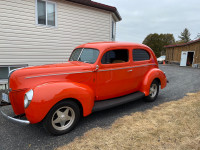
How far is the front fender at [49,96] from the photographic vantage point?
263 cm

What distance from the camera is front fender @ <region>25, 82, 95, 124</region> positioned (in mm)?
2631

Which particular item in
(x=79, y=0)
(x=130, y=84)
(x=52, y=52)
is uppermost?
(x=79, y=0)

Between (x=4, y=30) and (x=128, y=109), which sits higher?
(x=4, y=30)

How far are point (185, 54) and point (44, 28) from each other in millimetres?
20975

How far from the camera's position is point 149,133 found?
3.06 meters

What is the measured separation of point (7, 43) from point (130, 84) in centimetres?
594

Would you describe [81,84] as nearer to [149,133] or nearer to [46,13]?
[149,133]

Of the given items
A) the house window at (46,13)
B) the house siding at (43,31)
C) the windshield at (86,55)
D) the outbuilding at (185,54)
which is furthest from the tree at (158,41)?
the windshield at (86,55)

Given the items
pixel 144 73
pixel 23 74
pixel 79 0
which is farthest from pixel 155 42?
pixel 23 74

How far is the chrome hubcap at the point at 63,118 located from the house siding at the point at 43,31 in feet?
16.9

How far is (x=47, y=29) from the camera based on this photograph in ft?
24.9

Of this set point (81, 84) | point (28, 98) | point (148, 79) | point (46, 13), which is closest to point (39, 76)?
point (28, 98)

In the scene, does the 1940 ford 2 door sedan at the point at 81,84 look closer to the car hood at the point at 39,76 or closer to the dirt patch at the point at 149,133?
the car hood at the point at 39,76

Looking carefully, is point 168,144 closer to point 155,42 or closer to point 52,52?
point 52,52
